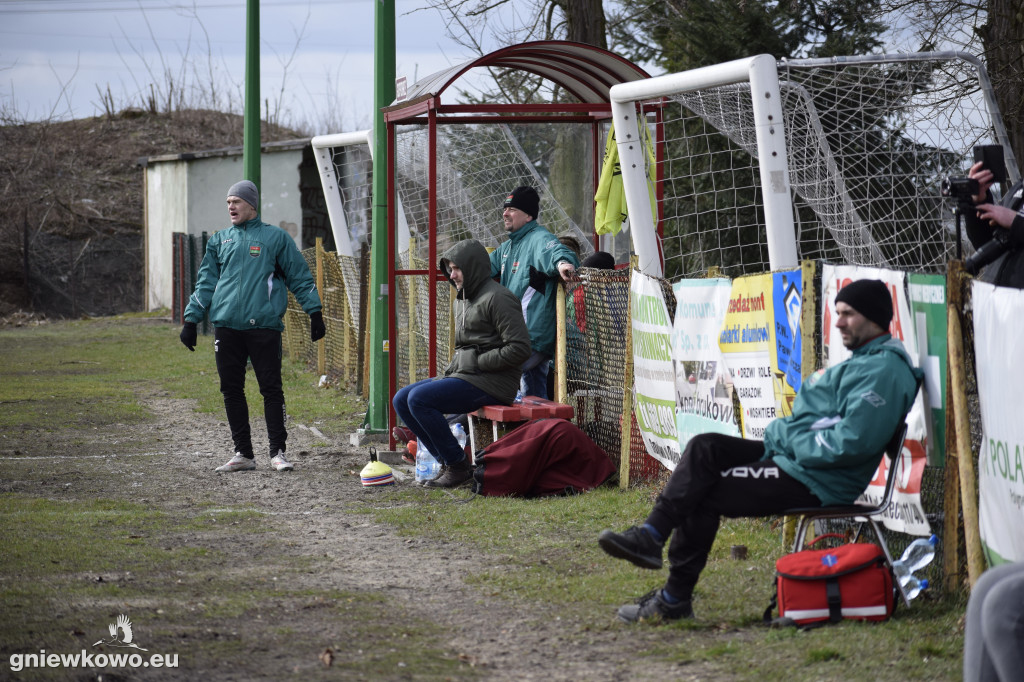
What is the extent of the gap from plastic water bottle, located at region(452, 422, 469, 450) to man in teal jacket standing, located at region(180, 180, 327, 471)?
1.42 meters

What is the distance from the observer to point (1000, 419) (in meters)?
4.51

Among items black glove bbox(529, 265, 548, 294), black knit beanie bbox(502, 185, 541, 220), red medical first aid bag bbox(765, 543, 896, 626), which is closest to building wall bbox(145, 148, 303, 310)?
black knit beanie bbox(502, 185, 541, 220)

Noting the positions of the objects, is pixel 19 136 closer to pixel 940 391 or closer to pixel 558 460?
pixel 558 460

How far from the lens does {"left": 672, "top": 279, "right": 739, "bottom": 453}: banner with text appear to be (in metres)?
6.68

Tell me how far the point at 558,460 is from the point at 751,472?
3221 millimetres

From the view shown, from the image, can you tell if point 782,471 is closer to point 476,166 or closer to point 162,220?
point 476,166

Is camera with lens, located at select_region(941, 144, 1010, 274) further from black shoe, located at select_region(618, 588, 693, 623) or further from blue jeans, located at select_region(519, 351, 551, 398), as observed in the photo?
blue jeans, located at select_region(519, 351, 551, 398)

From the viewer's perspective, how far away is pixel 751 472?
16.6 feet

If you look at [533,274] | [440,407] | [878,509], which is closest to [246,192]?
[533,274]

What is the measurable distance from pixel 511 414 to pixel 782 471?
11.2 feet

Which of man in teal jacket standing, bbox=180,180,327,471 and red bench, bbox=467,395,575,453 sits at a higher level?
man in teal jacket standing, bbox=180,180,327,471

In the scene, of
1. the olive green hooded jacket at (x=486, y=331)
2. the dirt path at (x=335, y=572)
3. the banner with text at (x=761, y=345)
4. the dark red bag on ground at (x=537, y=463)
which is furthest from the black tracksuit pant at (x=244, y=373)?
the banner with text at (x=761, y=345)

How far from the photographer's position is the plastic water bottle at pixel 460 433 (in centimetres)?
880

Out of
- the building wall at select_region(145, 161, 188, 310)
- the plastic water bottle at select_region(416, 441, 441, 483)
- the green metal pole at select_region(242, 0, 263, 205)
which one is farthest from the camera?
the building wall at select_region(145, 161, 188, 310)
